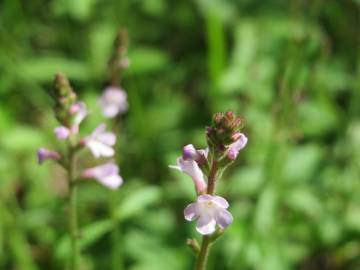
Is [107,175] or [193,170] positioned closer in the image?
[193,170]

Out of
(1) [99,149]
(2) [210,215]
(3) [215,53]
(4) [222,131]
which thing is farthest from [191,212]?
(3) [215,53]

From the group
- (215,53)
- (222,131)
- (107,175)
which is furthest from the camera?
(215,53)

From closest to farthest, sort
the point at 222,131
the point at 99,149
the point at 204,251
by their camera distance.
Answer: the point at 222,131 → the point at 204,251 → the point at 99,149

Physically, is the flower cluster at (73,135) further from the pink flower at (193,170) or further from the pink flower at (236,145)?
the pink flower at (236,145)

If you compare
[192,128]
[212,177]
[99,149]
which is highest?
[192,128]

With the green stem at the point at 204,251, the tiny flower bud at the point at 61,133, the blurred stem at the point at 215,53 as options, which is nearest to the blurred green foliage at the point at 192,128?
the blurred stem at the point at 215,53

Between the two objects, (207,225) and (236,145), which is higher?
(236,145)

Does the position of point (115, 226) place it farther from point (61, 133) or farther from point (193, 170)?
point (193, 170)

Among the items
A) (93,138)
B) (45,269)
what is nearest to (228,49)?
(45,269)
